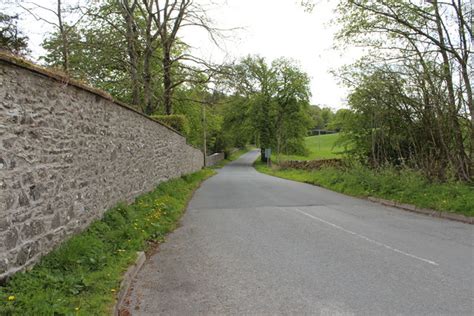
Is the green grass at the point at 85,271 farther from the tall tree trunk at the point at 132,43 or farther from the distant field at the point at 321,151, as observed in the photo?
the distant field at the point at 321,151

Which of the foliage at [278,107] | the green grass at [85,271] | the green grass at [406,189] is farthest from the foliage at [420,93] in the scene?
the foliage at [278,107]

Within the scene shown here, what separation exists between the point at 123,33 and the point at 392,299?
19230mm

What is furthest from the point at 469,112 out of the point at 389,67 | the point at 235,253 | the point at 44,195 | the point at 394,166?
the point at 44,195

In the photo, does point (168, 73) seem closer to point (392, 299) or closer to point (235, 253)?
point (235, 253)

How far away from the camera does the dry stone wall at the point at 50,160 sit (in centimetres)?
432

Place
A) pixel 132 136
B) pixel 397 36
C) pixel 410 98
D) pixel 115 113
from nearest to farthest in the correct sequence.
A: pixel 115 113 < pixel 132 136 < pixel 410 98 < pixel 397 36

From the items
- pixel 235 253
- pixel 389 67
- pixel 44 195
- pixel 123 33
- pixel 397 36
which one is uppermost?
pixel 123 33

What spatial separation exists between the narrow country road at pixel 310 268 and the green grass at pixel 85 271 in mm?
386

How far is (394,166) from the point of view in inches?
639

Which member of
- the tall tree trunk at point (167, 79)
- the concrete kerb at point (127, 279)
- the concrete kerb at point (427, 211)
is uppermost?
the tall tree trunk at point (167, 79)

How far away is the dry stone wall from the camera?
170 inches

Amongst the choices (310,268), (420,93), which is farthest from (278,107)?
(310,268)

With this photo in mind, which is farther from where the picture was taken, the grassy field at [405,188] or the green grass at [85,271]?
the grassy field at [405,188]

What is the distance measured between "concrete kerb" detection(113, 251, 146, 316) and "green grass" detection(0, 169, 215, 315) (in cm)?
7
